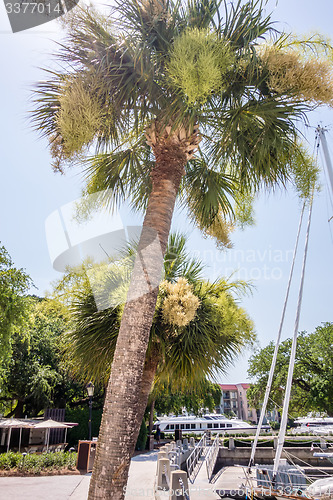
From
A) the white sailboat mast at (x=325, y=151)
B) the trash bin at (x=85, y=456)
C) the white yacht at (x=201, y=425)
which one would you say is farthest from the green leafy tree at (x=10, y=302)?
the white yacht at (x=201, y=425)

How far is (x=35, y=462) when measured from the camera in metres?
12.9

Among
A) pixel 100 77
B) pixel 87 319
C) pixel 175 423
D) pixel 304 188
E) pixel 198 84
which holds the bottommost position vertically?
pixel 175 423

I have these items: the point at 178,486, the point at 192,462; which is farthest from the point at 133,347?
the point at 192,462

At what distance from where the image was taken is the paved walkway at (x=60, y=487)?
28.5 feet

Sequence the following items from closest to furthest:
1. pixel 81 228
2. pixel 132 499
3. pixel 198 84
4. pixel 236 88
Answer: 1. pixel 198 84
2. pixel 236 88
3. pixel 81 228
4. pixel 132 499

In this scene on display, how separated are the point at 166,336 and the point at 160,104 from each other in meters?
3.65

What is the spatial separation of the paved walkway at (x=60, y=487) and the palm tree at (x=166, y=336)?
4068mm

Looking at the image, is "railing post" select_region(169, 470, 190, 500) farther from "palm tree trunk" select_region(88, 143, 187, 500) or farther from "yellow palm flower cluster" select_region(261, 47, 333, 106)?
"yellow palm flower cluster" select_region(261, 47, 333, 106)

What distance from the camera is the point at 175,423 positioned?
47000 mm

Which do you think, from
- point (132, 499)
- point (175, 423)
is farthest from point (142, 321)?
point (175, 423)

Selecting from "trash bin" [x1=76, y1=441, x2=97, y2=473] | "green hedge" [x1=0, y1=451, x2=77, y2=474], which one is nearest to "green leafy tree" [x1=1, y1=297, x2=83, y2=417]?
"green hedge" [x1=0, y1=451, x2=77, y2=474]

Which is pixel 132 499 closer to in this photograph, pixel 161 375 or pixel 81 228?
pixel 161 375

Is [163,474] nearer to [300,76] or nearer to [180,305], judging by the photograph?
[180,305]

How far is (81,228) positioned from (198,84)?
3.64 metres
